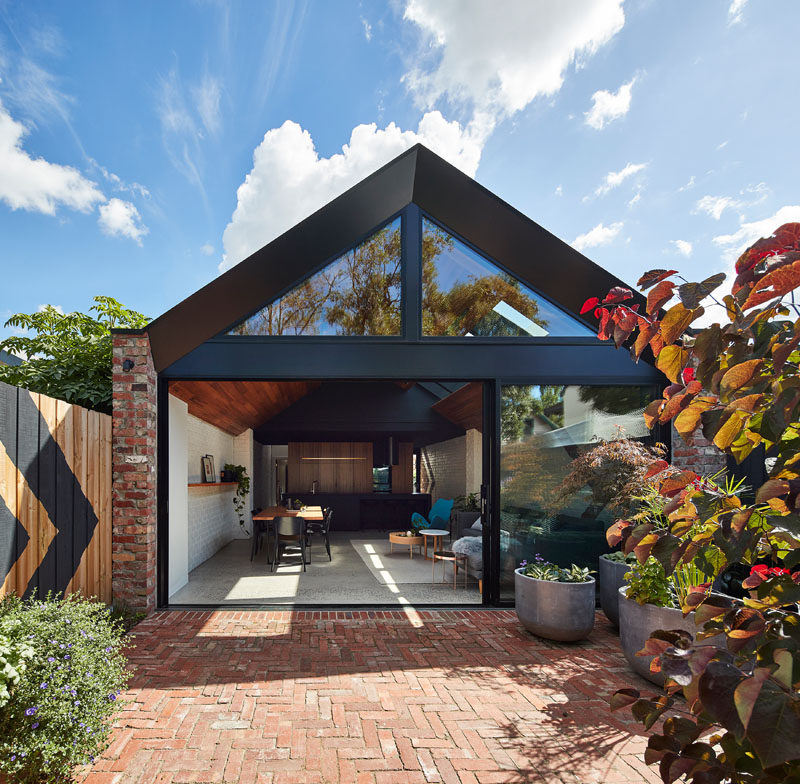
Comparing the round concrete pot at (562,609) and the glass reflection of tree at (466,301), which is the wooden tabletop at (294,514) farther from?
the round concrete pot at (562,609)

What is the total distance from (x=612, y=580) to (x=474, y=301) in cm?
305

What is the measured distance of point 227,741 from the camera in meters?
2.81

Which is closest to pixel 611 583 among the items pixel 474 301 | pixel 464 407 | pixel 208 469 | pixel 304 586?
pixel 474 301

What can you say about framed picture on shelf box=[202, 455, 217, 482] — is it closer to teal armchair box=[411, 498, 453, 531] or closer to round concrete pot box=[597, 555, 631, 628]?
teal armchair box=[411, 498, 453, 531]

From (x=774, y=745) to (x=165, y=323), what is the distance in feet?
17.2

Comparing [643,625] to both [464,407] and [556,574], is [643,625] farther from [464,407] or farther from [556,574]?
[464,407]

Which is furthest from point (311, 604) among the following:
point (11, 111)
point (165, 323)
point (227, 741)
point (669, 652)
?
point (11, 111)

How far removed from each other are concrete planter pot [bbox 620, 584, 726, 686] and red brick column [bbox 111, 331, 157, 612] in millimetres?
4182

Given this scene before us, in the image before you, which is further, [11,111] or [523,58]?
[11,111]

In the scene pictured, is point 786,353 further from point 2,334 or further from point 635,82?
point 2,334

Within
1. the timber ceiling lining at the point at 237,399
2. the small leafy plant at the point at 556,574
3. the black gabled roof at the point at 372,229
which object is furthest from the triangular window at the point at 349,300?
the small leafy plant at the point at 556,574

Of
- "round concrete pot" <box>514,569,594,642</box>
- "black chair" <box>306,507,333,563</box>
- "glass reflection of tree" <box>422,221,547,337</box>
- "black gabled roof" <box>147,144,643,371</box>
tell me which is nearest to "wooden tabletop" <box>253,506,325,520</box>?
"black chair" <box>306,507,333,563</box>

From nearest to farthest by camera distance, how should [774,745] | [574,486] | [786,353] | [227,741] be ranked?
[774,745] < [786,353] < [227,741] < [574,486]

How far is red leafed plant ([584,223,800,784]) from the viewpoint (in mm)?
703
